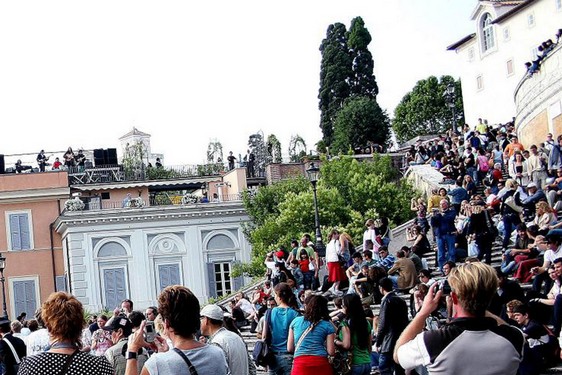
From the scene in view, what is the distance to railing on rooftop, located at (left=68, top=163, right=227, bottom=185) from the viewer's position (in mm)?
56281

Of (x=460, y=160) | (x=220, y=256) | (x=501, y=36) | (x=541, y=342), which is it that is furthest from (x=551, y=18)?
(x=541, y=342)

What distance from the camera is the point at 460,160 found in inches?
1367

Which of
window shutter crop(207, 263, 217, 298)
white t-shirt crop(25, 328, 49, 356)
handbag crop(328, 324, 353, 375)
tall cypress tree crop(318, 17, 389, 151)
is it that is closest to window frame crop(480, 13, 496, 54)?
tall cypress tree crop(318, 17, 389, 151)

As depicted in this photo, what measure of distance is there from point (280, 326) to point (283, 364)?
0.51 m

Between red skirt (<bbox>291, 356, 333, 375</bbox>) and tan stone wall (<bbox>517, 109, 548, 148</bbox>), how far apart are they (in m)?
23.4

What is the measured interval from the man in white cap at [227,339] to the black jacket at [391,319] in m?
4.43

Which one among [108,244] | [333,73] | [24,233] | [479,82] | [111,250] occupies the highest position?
[333,73]

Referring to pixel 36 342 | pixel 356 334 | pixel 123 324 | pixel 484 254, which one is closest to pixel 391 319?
pixel 356 334

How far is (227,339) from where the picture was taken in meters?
9.82

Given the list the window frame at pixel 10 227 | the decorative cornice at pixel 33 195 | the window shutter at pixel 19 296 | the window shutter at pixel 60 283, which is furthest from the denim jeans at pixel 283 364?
the decorative cornice at pixel 33 195

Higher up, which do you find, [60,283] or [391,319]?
[60,283]

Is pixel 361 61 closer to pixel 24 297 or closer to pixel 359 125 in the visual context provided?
pixel 359 125

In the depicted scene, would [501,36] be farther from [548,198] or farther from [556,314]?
[556,314]

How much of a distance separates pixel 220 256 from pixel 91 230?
5.72 m
